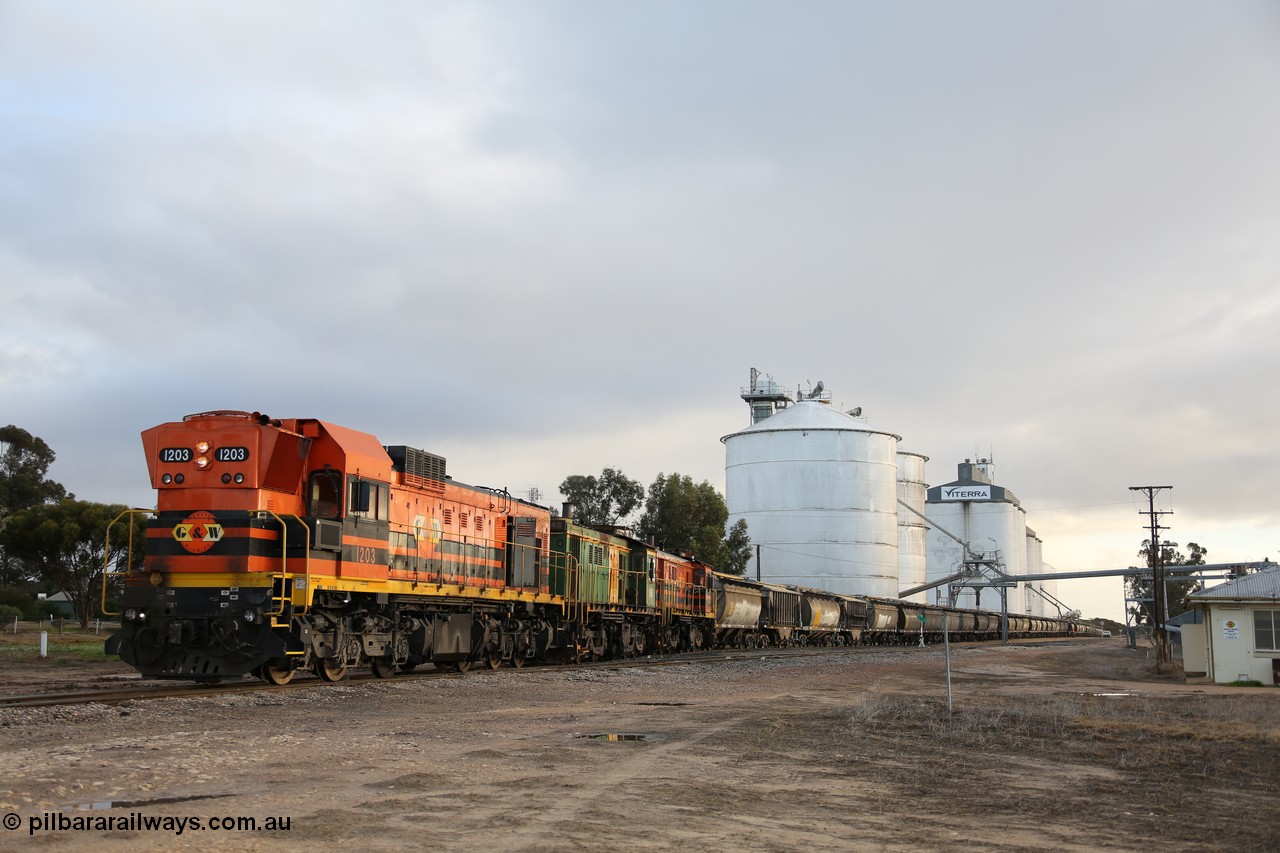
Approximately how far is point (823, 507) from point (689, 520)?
12.6m

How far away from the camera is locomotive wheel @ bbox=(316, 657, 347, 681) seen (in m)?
19.7

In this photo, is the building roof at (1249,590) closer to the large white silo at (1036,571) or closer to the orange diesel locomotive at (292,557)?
the orange diesel locomotive at (292,557)

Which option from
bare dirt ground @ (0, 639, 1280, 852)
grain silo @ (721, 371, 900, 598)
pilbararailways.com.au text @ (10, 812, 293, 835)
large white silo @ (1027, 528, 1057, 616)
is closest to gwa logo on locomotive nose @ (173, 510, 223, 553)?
bare dirt ground @ (0, 639, 1280, 852)

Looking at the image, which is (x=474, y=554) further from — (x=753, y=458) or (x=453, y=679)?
(x=753, y=458)

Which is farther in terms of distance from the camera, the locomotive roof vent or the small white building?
the small white building

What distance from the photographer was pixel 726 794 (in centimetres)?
946

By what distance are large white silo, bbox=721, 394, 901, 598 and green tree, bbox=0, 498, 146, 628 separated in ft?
166

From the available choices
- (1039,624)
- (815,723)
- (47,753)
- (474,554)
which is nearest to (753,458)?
(1039,624)

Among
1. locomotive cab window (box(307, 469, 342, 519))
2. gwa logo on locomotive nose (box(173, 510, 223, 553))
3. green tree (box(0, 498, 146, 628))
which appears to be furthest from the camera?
green tree (box(0, 498, 146, 628))

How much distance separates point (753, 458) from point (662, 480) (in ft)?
35.1

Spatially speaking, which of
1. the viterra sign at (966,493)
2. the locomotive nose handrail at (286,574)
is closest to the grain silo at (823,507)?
the viterra sign at (966,493)

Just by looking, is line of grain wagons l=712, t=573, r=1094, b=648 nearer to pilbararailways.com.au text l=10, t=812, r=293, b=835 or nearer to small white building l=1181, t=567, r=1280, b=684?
small white building l=1181, t=567, r=1280, b=684

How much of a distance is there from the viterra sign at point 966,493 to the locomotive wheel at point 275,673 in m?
127

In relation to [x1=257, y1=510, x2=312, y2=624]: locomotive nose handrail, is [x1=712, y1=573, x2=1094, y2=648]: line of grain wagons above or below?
below
